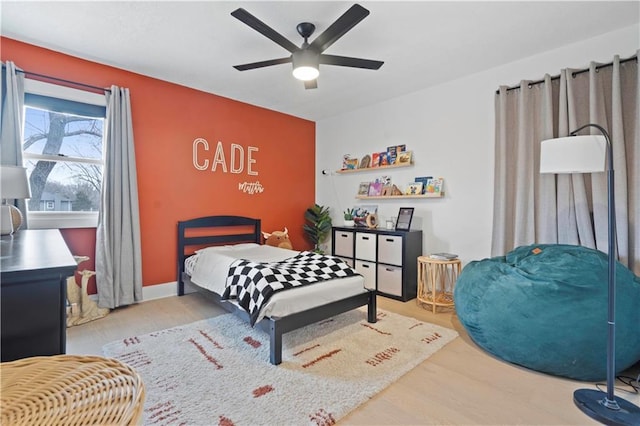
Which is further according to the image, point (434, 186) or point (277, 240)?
point (277, 240)

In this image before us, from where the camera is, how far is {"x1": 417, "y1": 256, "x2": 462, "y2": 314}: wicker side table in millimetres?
3252

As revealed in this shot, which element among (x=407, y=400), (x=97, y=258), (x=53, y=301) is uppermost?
(x=53, y=301)

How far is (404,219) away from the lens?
393 centimetres

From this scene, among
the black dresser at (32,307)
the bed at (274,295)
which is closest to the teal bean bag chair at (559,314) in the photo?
the bed at (274,295)

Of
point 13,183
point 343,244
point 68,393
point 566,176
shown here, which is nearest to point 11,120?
point 13,183

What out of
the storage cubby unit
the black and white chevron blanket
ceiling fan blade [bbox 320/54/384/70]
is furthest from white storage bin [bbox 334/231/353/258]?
ceiling fan blade [bbox 320/54/384/70]

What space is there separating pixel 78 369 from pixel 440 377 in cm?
204

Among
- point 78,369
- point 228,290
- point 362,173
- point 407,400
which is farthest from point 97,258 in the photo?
point 362,173

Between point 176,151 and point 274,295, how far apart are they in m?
2.50

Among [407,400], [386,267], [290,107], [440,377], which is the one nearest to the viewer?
[407,400]

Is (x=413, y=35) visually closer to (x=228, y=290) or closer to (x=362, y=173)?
(x=362, y=173)

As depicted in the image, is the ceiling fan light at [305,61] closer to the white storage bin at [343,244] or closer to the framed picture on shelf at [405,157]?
the framed picture on shelf at [405,157]

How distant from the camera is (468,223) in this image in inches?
139

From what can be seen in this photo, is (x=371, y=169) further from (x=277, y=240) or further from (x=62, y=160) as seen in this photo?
(x=62, y=160)
